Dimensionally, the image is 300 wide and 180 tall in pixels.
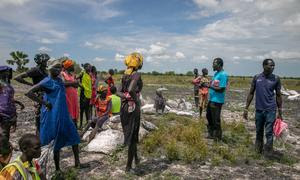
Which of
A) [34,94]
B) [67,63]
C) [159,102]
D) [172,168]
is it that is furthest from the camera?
[159,102]

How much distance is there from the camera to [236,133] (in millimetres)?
8945

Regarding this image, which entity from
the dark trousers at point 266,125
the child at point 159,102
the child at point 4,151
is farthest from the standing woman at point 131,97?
the child at point 159,102

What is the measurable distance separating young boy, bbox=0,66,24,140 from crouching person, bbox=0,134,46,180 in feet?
7.12

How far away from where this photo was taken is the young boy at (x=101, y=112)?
7.45 m

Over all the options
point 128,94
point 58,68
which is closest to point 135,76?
point 128,94

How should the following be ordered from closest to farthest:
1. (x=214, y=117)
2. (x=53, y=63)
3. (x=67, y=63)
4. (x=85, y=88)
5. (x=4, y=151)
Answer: (x=4, y=151), (x=53, y=63), (x=67, y=63), (x=214, y=117), (x=85, y=88)

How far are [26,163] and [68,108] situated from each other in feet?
9.65

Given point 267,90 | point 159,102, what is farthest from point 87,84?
point 267,90

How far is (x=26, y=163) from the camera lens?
3.01m

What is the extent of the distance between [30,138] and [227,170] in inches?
157

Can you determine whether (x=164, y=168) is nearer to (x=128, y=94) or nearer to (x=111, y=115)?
(x=128, y=94)

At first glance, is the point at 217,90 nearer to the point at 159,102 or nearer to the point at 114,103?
the point at 114,103

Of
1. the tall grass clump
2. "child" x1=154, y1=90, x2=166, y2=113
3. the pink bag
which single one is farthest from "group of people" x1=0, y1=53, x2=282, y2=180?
"child" x1=154, y1=90, x2=166, y2=113

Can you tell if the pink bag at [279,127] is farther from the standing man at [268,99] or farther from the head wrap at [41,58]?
the head wrap at [41,58]
